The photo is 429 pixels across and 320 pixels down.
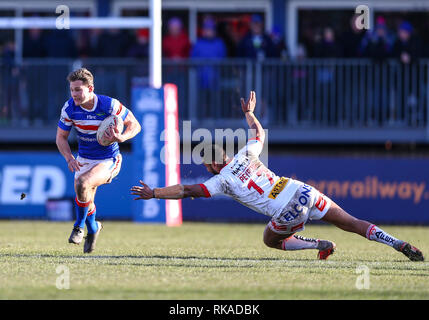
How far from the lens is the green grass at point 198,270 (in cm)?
759

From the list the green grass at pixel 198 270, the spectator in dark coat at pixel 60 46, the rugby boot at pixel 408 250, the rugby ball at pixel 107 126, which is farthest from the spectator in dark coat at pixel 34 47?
the rugby boot at pixel 408 250

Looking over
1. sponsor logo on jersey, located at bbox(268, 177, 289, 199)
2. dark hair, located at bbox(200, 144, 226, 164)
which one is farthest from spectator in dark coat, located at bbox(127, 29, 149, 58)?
dark hair, located at bbox(200, 144, 226, 164)

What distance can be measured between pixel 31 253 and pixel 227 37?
12036 millimetres

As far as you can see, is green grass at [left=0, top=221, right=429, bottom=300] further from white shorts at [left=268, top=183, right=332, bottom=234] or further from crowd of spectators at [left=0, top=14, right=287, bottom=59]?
crowd of spectators at [left=0, top=14, right=287, bottom=59]

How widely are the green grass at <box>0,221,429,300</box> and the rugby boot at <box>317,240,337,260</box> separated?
6.7 inches

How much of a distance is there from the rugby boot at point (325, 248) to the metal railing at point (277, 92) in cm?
971

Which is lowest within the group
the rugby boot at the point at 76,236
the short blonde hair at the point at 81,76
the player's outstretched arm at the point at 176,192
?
the rugby boot at the point at 76,236

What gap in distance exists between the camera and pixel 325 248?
10438 millimetres

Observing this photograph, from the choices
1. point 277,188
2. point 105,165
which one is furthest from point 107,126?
point 277,188

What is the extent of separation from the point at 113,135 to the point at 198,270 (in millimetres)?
2136

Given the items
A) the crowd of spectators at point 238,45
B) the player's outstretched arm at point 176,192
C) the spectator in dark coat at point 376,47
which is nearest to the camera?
the player's outstretched arm at point 176,192

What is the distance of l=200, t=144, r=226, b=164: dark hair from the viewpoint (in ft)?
31.2

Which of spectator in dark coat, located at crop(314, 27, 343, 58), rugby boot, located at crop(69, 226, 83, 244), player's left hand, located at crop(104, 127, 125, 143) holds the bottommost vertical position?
rugby boot, located at crop(69, 226, 83, 244)

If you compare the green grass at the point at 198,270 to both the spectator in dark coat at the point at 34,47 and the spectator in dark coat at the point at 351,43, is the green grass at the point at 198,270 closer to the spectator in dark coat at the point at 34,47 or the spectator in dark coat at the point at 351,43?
the spectator in dark coat at the point at 351,43
